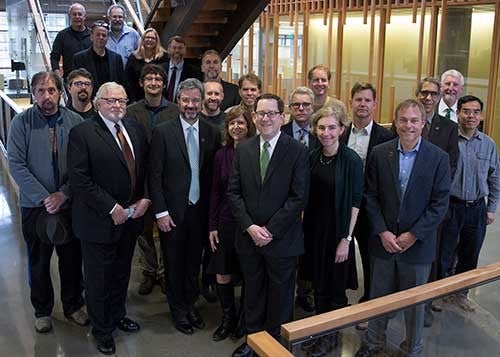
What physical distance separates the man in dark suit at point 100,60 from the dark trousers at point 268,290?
8.65ft

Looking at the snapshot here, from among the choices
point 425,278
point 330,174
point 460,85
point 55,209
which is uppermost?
point 460,85

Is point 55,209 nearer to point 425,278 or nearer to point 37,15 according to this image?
point 425,278

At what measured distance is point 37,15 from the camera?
7.85 meters

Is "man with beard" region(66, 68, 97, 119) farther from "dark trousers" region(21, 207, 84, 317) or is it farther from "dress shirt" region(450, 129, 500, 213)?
"dress shirt" region(450, 129, 500, 213)

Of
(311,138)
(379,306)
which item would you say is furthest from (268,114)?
(379,306)

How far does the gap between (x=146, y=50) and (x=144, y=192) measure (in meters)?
2.08

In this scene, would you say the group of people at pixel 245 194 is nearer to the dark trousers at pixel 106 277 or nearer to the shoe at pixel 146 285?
the dark trousers at pixel 106 277

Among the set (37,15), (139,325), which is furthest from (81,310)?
(37,15)

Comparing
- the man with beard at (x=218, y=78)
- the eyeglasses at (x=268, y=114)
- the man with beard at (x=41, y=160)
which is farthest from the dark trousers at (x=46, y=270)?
the man with beard at (x=218, y=78)

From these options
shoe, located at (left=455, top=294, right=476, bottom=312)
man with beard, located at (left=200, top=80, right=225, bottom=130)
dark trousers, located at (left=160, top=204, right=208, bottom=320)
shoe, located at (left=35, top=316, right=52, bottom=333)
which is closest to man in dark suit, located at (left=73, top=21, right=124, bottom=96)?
man with beard, located at (left=200, top=80, right=225, bottom=130)

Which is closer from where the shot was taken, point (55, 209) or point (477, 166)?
point (55, 209)

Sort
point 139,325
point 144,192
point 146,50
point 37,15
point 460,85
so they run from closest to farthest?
point 144,192 < point 139,325 < point 460,85 < point 146,50 < point 37,15

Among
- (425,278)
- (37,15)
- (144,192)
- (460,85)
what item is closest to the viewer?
(425,278)

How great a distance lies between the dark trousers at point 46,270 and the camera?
358 centimetres
